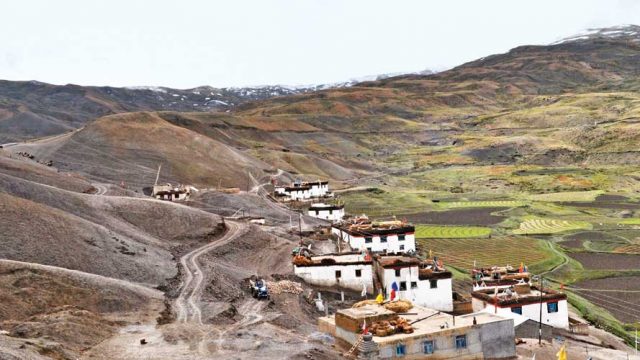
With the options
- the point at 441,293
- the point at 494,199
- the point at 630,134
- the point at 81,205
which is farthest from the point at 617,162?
the point at 81,205

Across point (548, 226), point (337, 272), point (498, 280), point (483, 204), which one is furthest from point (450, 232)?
point (337, 272)

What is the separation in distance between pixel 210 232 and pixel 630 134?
145 m

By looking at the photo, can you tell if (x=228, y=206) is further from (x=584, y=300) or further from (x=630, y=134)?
(x=630, y=134)

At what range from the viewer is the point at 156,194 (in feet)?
331

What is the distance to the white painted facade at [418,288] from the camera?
56.7 meters

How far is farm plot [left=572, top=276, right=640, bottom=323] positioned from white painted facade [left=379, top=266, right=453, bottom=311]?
1428 centimetres

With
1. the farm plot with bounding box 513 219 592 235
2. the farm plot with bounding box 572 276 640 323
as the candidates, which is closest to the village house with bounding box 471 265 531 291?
the farm plot with bounding box 572 276 640 323

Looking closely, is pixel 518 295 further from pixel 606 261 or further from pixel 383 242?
pixel 606 261

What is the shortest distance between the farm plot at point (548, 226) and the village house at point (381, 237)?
90.4 ft

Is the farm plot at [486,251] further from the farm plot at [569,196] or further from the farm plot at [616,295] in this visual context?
the farm plot at [569,196]

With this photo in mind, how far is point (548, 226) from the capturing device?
10181 cm

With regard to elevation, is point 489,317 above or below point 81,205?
below

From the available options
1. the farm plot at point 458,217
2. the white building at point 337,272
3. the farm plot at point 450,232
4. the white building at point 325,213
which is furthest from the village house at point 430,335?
the farm plot at point 458,217

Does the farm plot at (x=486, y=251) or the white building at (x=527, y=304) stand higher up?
the white building at (x=527, y=304)
